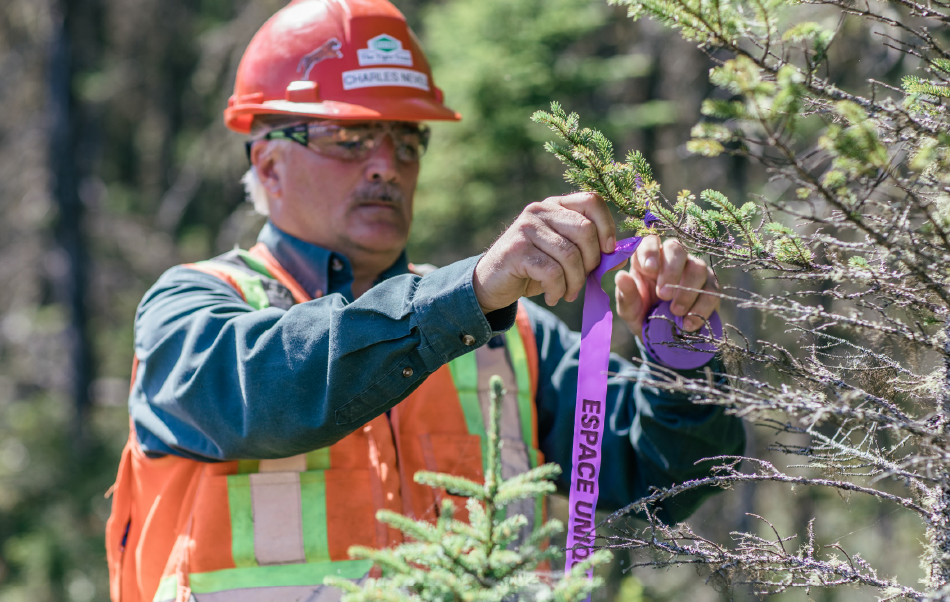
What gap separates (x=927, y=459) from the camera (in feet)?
4.40

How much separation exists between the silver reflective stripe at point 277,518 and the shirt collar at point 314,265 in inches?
28.3

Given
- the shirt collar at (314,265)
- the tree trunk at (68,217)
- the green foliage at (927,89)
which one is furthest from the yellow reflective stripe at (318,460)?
the tree trunk at (68,217)

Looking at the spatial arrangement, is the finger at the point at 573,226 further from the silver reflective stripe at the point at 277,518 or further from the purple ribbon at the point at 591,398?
the silver reflective stripe at the point at 277,518

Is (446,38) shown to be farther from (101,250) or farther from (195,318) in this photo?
(101,250)

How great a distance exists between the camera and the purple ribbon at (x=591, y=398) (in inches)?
75.5

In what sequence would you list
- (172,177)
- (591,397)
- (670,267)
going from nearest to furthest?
1. (591,397)
2. (670,267)
3. (172,177)

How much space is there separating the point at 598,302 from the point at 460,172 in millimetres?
4010

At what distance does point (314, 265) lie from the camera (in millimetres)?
2957

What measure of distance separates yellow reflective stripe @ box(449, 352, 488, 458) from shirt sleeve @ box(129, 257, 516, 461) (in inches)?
33.6

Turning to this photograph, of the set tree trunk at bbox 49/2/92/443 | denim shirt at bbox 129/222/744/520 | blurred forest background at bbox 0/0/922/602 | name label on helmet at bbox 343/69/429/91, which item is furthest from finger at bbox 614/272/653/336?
tree trunk at bbox 49/2/92/443

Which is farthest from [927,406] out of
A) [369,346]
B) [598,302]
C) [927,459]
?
[369,346]

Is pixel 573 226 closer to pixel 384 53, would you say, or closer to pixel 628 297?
pixel 628 297

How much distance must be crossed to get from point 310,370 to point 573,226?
2.32ft

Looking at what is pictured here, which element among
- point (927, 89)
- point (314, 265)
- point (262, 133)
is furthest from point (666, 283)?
point (262, 133)
